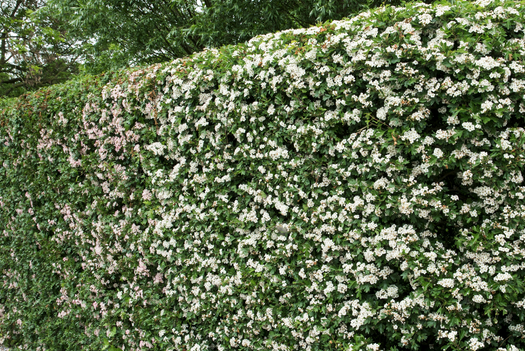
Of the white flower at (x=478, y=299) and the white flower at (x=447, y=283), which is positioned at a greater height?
the white flower at (x=447, y=283)

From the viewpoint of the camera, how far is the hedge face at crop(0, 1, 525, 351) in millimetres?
2391

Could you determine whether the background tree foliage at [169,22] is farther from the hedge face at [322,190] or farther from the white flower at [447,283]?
the white flower at [447,283]

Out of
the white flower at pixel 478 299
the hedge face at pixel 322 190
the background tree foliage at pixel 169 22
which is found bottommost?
the white flower at pixel 478 299

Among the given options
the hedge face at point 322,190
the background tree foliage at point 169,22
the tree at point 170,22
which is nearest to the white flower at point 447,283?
the hedge face at point 322,190

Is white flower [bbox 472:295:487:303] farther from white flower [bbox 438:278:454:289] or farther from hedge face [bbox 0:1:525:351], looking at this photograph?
white flower [bbox 438:278:454:289]

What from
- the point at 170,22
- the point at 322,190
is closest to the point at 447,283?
the point at 322,190

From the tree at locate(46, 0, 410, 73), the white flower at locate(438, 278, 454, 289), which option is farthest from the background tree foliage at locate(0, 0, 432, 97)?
the white flower at locate(438, 278, 454, 289)

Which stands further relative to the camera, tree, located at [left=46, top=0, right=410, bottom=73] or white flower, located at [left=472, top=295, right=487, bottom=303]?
tree, located at [left=46, top=0, right=410, bottom=73]

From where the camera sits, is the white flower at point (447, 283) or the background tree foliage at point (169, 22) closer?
the white flower at point (447, 283)

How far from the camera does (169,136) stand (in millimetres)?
3865

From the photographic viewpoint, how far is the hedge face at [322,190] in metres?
2.39

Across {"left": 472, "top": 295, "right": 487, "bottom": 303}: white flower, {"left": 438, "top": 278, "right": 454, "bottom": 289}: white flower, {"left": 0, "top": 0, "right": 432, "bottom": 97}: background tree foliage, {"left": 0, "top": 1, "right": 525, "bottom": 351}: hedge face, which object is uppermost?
→ {"left": 0, "top": 0, "right": 432, "bottom": 97}: background tree foliage

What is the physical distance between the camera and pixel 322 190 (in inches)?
114

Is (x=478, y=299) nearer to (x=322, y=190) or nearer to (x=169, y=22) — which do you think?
(x=322, y=190)
